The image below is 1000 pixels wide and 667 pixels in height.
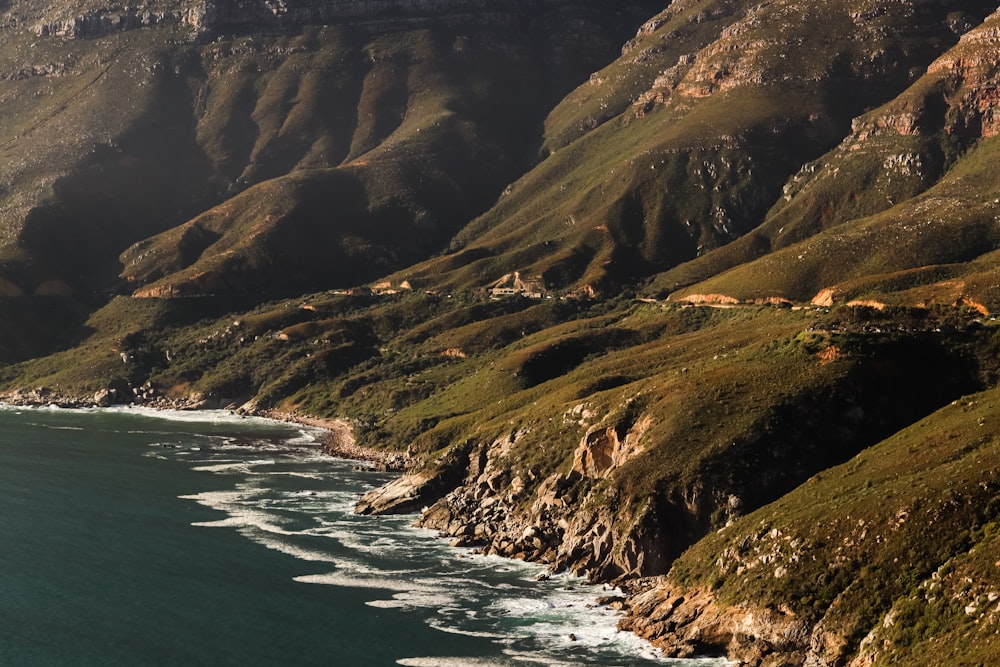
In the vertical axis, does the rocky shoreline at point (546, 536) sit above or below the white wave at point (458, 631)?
above

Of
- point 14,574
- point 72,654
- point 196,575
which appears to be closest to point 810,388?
point 196,575

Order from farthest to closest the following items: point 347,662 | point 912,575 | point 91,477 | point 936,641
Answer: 1. point 91,477
2. point 347,662
3. point 912,575
4. point 936,641

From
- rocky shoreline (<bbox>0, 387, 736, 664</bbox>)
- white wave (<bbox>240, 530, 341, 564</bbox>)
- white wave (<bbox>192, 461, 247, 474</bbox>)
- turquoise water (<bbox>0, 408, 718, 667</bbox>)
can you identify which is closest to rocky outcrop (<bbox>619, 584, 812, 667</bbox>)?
rocky shoreline (<bbox>0, 387, 736, 664</bbox>)

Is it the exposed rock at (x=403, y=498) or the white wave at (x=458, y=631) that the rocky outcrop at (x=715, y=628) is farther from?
the exposed rock at (x=403, y=498)

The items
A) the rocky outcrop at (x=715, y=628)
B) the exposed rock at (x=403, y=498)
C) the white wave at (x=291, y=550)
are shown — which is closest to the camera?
the rocky outcrop at (x=715, y=628)

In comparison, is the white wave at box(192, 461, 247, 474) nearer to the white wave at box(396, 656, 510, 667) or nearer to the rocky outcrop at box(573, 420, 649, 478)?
the rocky outcrop at box(573, 420, 649, 478)

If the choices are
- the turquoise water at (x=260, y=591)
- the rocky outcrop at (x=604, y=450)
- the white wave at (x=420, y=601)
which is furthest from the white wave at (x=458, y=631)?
the rocky outcrop at (x=604, y=450)

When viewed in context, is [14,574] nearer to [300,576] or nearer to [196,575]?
[196,575]

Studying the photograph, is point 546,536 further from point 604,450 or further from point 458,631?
point 458,631
